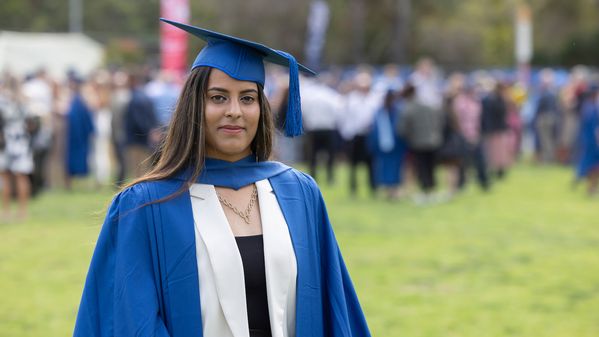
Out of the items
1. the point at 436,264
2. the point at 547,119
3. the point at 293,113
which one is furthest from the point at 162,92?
the point at 293,113

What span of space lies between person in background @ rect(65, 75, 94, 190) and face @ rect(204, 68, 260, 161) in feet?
48.0

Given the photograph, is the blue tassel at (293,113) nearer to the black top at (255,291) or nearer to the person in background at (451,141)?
the black top at (255,291)

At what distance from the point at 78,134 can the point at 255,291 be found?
14.9 metres

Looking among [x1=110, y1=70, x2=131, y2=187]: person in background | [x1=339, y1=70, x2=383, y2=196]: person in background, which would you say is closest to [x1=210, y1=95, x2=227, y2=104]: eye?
[x1=339, y1=70, x2=383, y2=196]: person in background

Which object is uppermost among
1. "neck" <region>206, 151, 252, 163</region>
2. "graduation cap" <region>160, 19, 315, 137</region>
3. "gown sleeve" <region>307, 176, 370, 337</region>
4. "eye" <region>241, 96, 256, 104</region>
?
"graduation cap" <region>160, 19, 315, 137</region>

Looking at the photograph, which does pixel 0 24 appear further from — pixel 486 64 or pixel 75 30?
pixel 486 64

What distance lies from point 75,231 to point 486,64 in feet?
157

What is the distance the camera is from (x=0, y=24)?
174ft

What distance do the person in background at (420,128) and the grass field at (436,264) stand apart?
794 millimetres

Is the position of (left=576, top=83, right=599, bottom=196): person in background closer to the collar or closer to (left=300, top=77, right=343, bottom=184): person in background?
(left=300, top=77, right=343, bottom=184): person in background

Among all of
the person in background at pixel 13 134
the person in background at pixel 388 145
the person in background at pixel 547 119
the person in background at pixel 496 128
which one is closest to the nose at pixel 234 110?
the person in background at pixel 13 134

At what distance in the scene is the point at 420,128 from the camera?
50.9ft

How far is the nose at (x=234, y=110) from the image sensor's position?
3.52 meters

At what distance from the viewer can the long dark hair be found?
11.6 ft
